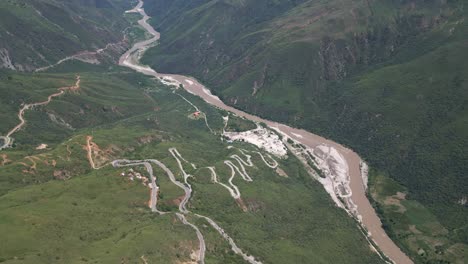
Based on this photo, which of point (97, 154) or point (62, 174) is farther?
point (97, 154)

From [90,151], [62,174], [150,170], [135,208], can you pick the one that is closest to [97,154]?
[90,151]

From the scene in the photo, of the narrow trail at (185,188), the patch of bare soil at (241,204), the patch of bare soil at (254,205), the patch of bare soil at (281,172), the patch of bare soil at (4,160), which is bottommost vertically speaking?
the patch of bare soil at (281,172)

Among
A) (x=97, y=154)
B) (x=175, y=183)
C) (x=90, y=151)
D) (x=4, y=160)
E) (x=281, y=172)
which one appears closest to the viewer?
(x=4, y=160)

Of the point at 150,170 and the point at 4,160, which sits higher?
the point at 4,160

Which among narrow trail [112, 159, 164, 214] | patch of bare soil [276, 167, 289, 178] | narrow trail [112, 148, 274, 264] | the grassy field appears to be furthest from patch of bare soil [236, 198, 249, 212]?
patch of bare soil [276, 167, 289, 178]

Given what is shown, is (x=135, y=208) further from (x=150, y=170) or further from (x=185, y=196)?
(x=150, y=170)

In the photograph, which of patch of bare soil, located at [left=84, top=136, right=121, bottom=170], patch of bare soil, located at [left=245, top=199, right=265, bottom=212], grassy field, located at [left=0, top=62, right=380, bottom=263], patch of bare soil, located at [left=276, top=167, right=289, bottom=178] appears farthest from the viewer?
patch of bare soil, located at [left=276, top=167, right=289, bottom=178]

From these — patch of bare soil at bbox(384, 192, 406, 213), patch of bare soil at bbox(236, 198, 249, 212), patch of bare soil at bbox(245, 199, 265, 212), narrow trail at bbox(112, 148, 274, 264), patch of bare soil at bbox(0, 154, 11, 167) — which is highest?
patch of bare soil at bbox(0, 154, 11, 167)

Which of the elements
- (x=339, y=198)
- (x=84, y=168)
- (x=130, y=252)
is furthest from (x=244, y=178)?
(x=130, y=252)

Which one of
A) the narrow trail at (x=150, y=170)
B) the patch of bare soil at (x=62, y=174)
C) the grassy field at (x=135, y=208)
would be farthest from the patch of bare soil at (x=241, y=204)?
the patch of bare soil at (x=62, y=174)

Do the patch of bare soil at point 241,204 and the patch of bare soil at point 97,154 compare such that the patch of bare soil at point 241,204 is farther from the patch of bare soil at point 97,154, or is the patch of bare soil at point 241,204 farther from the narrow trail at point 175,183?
the patch of bare soil at point 97,154

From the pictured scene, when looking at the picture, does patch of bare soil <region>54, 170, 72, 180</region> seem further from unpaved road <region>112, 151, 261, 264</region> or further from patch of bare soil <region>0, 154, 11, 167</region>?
patch of bare soil <region>0, 154, 11, 167</region>
